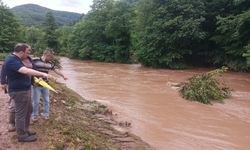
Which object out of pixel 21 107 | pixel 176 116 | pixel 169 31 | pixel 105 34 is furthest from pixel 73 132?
pixel 105 34

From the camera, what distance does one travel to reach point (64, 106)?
33.4 ft

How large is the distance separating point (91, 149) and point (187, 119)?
5.39m

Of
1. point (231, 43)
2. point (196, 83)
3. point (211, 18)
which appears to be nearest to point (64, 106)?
point (196, 83)

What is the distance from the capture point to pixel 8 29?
38875 mm

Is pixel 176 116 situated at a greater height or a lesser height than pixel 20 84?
lesser

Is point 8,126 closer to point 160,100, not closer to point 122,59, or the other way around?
point 160,100

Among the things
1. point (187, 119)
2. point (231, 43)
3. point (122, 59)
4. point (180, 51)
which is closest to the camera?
point (187, 119)

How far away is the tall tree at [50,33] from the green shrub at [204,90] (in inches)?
2051

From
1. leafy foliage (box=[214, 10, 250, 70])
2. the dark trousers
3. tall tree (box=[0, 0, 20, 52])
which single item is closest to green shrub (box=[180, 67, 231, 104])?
the dark trousers

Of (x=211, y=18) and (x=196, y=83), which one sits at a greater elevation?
(x=211, y=18)

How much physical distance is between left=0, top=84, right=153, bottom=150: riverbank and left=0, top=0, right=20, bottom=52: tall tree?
29281mm

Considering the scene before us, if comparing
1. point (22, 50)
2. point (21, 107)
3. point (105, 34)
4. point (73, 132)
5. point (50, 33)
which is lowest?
point (73, 132)

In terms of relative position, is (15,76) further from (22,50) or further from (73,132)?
(73,132)

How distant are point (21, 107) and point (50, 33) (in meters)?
60.6
